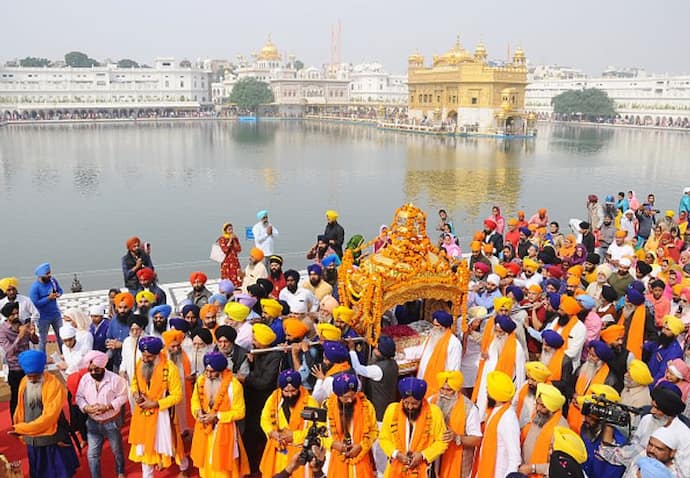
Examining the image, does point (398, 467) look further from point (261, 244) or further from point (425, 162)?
point (425, 162)

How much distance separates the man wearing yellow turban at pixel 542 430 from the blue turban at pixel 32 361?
2597 millimetres

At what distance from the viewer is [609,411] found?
2.90 metres

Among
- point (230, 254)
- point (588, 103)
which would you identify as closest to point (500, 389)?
point (230, 254)

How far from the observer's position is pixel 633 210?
32.0 feet

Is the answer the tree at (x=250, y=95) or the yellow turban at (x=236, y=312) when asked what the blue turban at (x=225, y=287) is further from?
the tree at (x=250, y=95)

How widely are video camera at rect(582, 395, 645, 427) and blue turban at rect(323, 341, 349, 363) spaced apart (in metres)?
1.33

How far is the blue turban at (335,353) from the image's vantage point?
3.44 metres

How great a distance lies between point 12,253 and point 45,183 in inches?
363

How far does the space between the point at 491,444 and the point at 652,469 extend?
31.5 inches

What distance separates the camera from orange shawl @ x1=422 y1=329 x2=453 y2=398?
4.00 meters

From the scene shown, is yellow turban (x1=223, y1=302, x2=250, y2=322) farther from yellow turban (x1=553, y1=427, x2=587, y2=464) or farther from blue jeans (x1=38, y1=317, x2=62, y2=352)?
yellow turban (x1=553, y1=427, x2=587, y2=464)

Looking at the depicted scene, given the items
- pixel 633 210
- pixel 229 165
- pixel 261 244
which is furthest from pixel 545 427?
pixel 229 165

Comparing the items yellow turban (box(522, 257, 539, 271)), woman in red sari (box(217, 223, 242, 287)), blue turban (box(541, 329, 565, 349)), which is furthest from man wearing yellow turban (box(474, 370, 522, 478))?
woman in red sari (box(217, 223, 242, 287))

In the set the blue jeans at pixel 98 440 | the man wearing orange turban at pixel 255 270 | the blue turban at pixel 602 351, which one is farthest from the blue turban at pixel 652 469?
the man wearing orange turban at pixel 255 270
